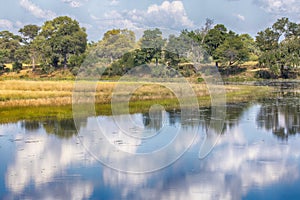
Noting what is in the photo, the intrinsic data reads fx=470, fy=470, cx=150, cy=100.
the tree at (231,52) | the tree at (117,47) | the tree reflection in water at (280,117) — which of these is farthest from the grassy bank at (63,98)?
the tree at (231,52)

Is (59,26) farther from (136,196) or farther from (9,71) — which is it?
(136,196)

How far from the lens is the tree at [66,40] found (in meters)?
64.6

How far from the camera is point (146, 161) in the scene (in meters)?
15.1

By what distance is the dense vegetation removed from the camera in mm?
51906

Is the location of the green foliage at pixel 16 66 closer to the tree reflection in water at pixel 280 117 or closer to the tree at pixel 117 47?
the tree at pixel 117 47

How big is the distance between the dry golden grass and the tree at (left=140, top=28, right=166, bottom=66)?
25.8 feet

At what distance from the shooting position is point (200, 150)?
54.7 ft

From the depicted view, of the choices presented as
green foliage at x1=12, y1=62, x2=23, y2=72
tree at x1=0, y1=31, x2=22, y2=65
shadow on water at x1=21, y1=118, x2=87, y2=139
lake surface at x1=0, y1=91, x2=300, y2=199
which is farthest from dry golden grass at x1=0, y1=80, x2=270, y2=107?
tree at x1=0, y1=31, x2=22, y2=65

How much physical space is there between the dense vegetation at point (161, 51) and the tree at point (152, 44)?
0.16 meters

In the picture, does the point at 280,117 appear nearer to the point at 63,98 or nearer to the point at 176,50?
the point at 63,98

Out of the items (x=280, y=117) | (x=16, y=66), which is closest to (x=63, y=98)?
(x=280, y=117)

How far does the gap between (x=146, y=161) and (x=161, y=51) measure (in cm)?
3892

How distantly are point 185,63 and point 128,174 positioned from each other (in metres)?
46.7

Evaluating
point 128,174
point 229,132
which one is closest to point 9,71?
point 229,132
